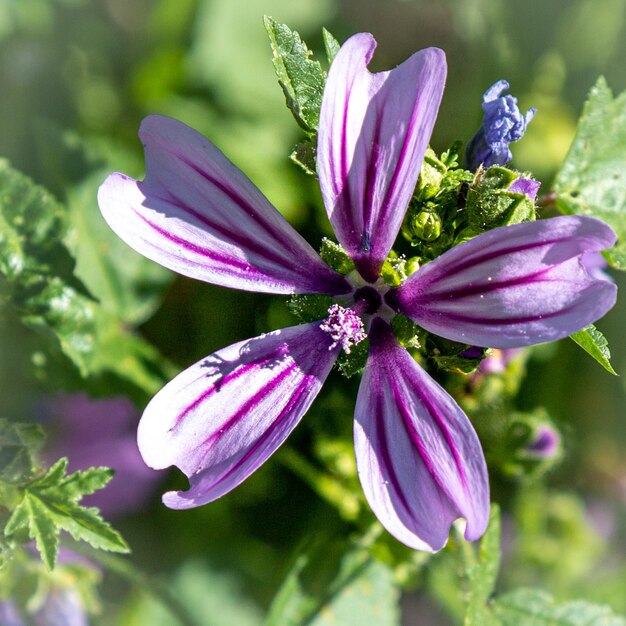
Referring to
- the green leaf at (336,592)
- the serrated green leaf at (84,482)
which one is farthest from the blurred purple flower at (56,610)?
the serrated green leaf at (84,482)

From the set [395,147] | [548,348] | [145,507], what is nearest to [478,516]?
[395,147]

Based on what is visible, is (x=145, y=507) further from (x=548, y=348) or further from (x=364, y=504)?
(x=548, y=348)

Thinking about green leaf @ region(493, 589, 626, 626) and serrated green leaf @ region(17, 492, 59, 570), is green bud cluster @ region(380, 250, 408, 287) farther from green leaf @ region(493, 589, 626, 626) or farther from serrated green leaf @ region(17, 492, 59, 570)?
green leaf @ region(493, 589, 626, 626)

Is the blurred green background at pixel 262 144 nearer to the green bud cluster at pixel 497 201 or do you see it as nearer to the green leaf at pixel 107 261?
the green leaf at pixel 107 261

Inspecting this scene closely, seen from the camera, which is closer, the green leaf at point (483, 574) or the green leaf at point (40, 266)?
the green leaf at point (483, 574)

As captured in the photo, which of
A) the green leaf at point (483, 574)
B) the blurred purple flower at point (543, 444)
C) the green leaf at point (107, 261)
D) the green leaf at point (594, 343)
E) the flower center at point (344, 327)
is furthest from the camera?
the green leaf at point (107, 261)

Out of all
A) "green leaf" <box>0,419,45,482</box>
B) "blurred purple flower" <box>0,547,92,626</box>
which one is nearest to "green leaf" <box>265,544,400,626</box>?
"blurred purple flower" <box>0,547,92,626</box>

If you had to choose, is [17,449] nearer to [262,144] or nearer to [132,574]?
[132,574]
